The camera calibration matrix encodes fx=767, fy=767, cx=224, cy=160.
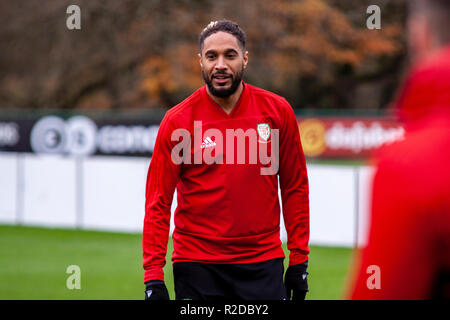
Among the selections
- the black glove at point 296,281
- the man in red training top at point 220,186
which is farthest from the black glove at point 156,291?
the black glove at point 296,281

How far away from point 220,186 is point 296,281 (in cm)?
73

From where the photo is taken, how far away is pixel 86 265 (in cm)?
1070

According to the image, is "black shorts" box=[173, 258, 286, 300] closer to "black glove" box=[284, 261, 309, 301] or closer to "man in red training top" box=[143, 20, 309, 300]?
"man in red training top" box=[143, 20, 309, 300]

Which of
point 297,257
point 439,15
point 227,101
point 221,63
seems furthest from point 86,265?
point 439,15

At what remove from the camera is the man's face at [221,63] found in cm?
411

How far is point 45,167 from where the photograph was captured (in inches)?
547

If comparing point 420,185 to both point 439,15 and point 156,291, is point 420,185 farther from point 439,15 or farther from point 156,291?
point 156,291

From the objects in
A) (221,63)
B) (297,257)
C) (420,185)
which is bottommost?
(297,257)

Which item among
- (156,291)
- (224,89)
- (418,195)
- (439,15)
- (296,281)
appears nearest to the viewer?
(418,195)

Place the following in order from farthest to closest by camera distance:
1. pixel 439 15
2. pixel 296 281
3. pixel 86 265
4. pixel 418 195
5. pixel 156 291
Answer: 1. pixel 86 265
2. pixel 296 281
3. pixel 156 291
4. pixel 439 15
5. pixel 418 195

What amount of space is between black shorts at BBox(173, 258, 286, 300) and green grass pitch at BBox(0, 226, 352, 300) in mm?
4241

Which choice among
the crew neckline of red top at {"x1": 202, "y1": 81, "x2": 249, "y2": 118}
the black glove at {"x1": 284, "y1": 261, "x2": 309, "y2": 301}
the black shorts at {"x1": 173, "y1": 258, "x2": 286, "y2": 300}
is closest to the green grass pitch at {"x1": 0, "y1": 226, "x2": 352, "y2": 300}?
the black glove at {"x1": 284, "y1": 261, "x2": 309, "y2": 301}

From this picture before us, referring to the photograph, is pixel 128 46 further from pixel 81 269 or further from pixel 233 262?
pixel 233 262

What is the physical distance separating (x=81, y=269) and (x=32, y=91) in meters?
18.0
